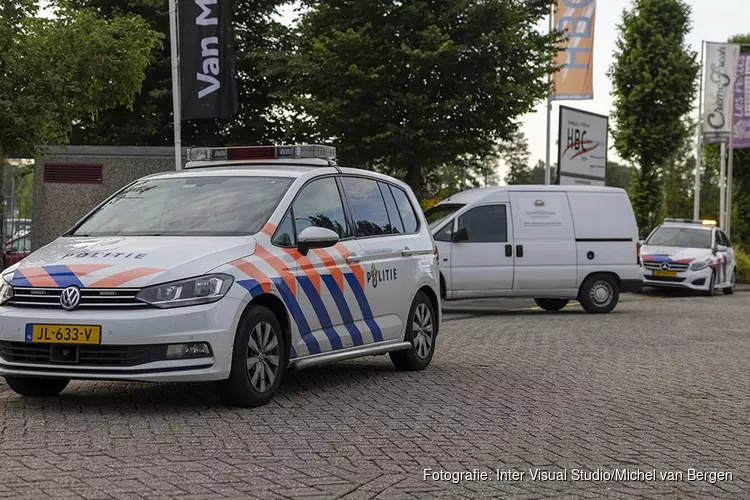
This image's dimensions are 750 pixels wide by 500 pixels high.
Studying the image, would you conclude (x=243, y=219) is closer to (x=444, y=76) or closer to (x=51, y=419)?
(x=51, y=419)

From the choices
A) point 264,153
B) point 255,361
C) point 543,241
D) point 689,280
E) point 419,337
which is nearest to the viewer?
point 255,361

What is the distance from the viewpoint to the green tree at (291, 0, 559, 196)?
24703 mm

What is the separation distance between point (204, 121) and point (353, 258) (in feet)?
74.7

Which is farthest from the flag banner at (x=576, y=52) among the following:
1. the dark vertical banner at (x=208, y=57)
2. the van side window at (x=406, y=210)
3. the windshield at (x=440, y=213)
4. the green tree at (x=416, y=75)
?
the van side window at (x=406, y=210)

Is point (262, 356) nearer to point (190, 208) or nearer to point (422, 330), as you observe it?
point (190, 208)

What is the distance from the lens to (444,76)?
25281 mm

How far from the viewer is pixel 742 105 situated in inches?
1660

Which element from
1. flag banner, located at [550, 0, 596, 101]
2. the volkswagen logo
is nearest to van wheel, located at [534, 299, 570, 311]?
flag banner, located at [550, 0, 596, 101]

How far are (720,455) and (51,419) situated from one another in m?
4.12

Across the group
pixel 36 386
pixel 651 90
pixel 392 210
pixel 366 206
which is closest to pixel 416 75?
pixel 392 210

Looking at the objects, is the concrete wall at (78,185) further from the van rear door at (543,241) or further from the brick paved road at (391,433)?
the brick paved road at (391,433)

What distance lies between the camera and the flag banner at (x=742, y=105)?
41.2m

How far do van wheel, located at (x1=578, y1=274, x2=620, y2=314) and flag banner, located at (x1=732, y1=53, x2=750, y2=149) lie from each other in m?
23.4

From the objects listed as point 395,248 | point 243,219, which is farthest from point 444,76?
point 243,219
